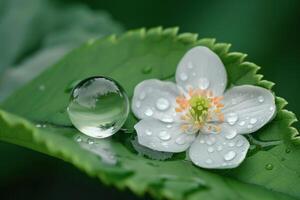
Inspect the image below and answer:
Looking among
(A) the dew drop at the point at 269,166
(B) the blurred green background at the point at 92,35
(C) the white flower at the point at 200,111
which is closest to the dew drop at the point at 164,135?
(C) the white flower at the point at 200,111

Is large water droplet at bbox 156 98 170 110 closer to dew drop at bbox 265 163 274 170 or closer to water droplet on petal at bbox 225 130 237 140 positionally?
water droplet on petal at bbox 225 130 237 140

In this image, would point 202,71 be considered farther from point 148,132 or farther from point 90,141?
point 90,141

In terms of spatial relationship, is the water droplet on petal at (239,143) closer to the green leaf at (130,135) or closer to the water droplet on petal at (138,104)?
the green leaf at (130,135)

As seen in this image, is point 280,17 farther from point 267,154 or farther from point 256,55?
point 267,154

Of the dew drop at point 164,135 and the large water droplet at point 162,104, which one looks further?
the large water droplet at point 162,104

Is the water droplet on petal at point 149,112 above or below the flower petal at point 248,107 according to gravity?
below

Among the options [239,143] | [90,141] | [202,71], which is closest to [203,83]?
[202,71]
